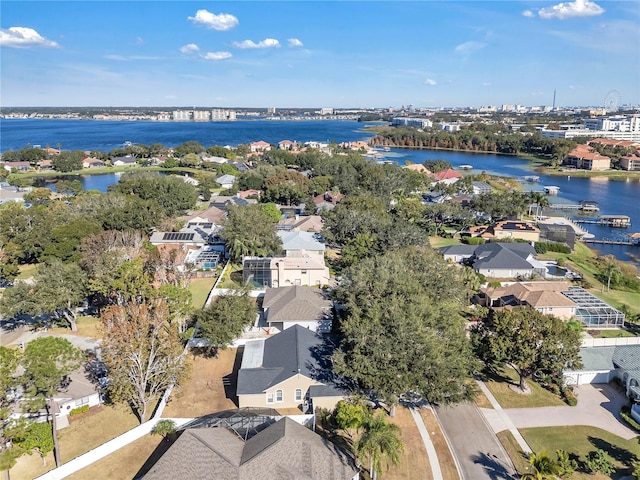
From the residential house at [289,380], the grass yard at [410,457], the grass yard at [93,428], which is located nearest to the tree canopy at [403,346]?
the grass yard at [410,457]

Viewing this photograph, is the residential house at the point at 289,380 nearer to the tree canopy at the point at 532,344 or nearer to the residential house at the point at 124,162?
the tree canopy at the point at 532,344

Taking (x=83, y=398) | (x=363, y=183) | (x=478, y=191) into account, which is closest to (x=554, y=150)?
(x=478, y=191)

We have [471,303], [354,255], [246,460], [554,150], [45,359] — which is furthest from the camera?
[554,150]

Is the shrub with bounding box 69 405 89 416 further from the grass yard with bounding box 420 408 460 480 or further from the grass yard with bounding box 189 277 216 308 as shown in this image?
the grass yard with bounding box 420 408 460 480

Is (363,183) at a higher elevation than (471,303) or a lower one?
higher

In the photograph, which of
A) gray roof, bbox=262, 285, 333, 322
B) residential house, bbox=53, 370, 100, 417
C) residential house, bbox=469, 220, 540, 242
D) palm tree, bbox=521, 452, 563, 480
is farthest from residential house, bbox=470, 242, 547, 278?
residential house, bbox=53, 370, 100, 417

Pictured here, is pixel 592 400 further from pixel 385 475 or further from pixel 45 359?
pixel 45 359
